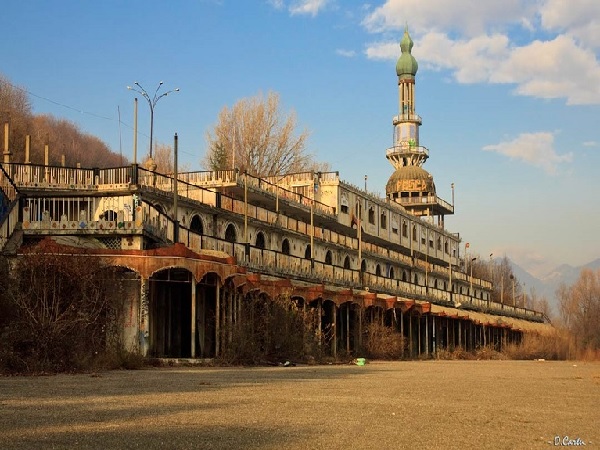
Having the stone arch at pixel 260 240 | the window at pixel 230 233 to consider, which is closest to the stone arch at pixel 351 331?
the window at pixel 230 233

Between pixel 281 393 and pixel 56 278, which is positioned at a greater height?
pixel 56 278

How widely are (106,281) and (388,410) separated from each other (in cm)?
1516

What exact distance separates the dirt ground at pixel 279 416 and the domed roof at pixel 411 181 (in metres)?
98.3

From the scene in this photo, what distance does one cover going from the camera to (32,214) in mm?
36375

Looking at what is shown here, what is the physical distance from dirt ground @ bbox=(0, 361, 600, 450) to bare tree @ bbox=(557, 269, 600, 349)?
99.0 metres

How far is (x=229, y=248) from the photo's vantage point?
42562mm

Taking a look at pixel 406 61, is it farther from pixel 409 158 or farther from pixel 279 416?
pixel 279 416

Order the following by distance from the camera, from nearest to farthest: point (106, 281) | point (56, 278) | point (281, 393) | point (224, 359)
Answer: point (281, 393) → point (56, 278) → point (106, 281) → point (224, 359)

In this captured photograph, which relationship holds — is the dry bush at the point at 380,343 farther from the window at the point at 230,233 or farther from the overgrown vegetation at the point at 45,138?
the overgrown vegetation at the point at 45,138

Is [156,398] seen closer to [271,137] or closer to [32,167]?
[32,167]

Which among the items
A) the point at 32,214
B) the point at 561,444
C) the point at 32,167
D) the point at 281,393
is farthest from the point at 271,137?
the point at 561,444

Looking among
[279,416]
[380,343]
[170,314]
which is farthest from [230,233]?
[279,416]

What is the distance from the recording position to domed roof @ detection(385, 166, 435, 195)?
115 metres

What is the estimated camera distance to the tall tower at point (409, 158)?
115 meters
